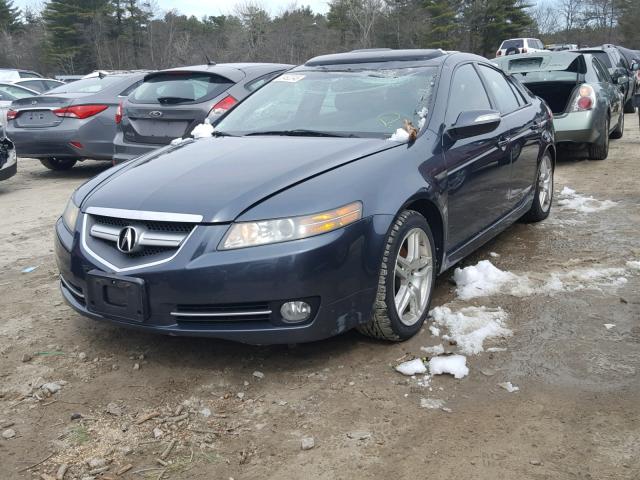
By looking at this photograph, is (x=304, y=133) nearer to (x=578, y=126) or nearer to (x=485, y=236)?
(x=485, y=236)

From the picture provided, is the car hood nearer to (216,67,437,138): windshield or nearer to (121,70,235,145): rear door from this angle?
(216,67,437,138): windshield

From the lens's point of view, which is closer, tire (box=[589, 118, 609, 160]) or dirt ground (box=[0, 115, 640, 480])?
dirt ground (box=[0, 115, 640, 480])

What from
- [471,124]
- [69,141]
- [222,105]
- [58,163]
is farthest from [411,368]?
[58,163]

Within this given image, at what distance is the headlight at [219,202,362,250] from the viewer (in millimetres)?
2869

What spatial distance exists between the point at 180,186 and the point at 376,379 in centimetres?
132

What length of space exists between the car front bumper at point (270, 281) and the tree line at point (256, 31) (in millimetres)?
36828

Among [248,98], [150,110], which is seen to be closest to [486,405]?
[248,98]

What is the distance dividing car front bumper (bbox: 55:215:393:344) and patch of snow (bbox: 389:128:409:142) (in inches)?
25.9

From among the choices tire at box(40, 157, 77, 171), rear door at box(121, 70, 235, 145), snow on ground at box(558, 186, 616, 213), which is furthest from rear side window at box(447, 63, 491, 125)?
tire at box(40, 157, 77, 171)

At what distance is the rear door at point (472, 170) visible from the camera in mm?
3893

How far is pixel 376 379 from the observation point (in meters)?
3.06

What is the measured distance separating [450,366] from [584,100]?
652 centimetres

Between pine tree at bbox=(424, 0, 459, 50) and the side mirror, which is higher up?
pine tree at bbox=(424, 0, 459, 50)

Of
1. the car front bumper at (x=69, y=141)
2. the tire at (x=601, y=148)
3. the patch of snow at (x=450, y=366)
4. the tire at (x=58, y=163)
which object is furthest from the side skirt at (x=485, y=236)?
the tire at (x=58, y=163)
